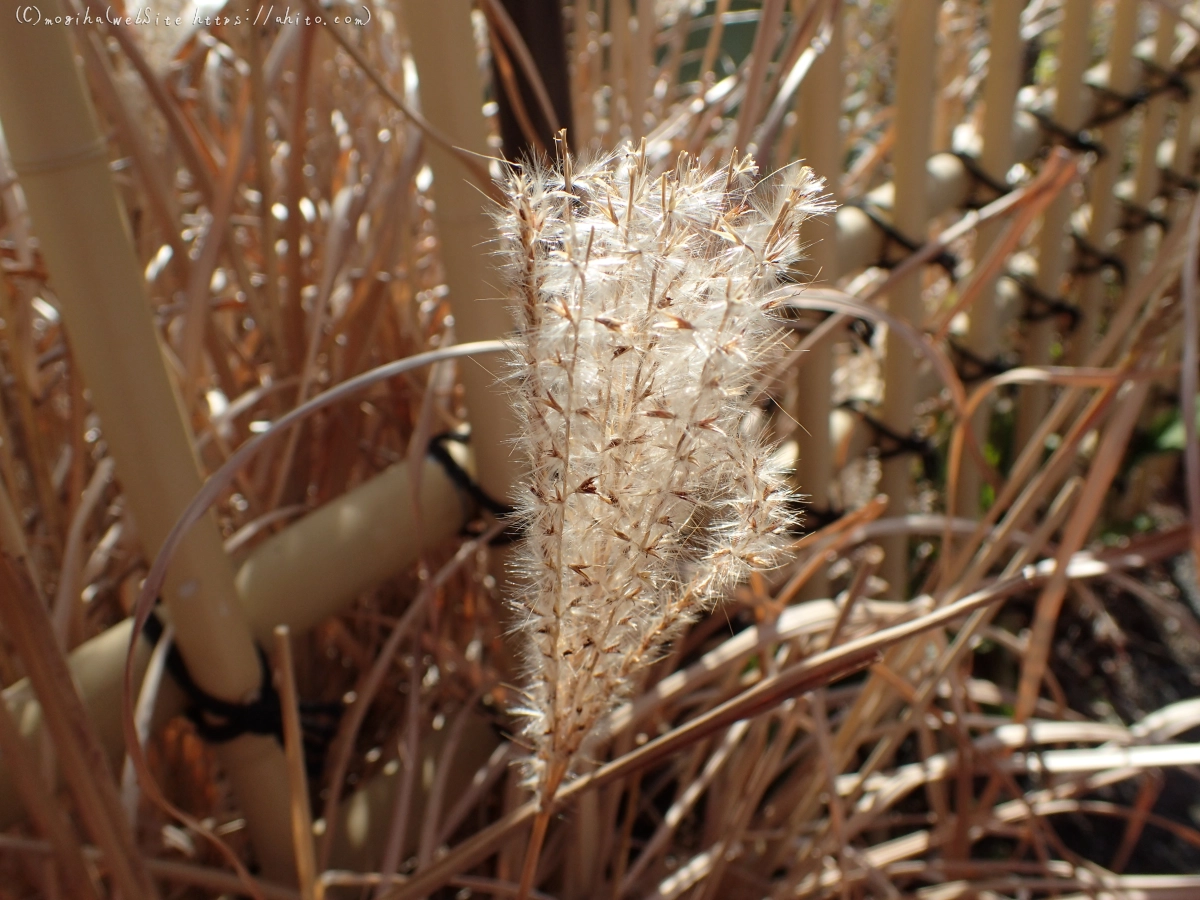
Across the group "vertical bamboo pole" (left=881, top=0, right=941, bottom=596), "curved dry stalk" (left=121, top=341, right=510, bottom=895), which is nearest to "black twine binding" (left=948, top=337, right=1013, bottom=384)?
"vertical bamboo pole" (left=881, top=0, right=941, bottom=596)

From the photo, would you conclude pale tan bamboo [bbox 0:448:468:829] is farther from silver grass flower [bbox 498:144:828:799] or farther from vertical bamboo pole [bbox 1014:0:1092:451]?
vertical bamboo pole [bbox 1014:0:1092:451]

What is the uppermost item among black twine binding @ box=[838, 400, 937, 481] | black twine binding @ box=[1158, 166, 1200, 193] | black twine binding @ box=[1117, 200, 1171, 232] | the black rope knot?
black twine binding @ box=[1158, 166, 1200, 193]

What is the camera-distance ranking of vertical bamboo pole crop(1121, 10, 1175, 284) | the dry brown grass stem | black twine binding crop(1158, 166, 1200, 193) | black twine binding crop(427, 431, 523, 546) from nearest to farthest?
the dry brown grass stem, black twine binding crop(427, 431, 523, 546), vertical bamboo pole crop(1121, 10, 1175, 284), black twine binding crop(1158, 166, 1200, 193)

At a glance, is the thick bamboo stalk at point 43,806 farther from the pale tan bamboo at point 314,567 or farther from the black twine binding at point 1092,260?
the black twine binding at point 1092,260

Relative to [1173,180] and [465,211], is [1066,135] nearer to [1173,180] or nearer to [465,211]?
[1173,180]

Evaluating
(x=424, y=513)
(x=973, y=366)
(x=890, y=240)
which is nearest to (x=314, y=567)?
(x=424, y=513)

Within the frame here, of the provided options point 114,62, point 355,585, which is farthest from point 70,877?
point 114,62

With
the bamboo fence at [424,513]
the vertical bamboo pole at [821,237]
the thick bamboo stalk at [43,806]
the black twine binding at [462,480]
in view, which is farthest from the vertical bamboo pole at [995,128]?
the thick bamboo stalk at [43,806]
